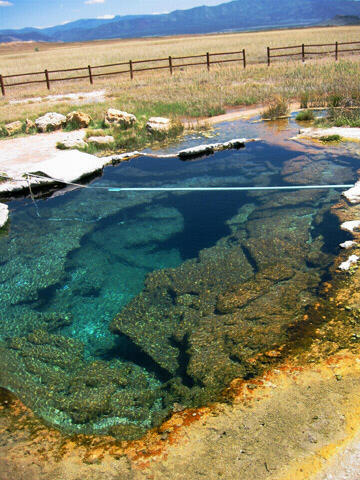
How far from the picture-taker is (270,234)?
6.60 metres

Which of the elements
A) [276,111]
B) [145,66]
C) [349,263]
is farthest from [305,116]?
→ [145,66]

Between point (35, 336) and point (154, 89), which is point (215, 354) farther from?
point (154, 89)

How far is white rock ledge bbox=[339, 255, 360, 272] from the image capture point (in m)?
5.31

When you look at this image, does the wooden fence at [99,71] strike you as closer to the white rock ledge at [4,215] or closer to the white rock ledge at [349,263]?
the white rock ledge at [4,215]

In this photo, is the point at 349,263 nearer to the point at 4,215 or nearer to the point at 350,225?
the point at 350,225

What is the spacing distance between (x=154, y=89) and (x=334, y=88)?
8.25m

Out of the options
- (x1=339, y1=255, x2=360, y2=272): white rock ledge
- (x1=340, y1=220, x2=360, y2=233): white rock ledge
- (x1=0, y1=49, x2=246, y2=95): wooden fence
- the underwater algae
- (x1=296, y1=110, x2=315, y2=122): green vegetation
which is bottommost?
the underwater algae

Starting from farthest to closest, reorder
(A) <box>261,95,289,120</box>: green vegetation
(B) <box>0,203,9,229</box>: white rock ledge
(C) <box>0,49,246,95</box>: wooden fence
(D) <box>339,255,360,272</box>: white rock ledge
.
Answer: (C) <box>0,49,246,95</box>: wooden fence
(A) <box>261,95,289,120</box>: green vegetation
(B) <box>0,203,9,229</box>: white rock ledge
(D) <box>339,255,360,272</box>: white rock ledge

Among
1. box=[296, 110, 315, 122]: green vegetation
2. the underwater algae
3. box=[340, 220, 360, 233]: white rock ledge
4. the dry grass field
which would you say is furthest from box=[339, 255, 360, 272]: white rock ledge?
the dry grass field

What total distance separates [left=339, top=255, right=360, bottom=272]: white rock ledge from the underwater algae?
0.24 m

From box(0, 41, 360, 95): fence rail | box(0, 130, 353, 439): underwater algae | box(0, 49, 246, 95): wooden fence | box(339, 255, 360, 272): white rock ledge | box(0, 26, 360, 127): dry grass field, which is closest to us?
box(0, 130, 353, 439): underwater algae

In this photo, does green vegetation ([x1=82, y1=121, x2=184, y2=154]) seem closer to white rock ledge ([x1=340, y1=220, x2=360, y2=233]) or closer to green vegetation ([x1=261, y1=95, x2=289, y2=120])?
green vegetation ([x1=261, y1=95, x2=289, y2=120])

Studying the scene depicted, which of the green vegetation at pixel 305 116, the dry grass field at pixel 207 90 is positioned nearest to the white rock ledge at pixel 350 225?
the green vegetation at pixel 305 116

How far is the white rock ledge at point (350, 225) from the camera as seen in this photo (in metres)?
6.28
